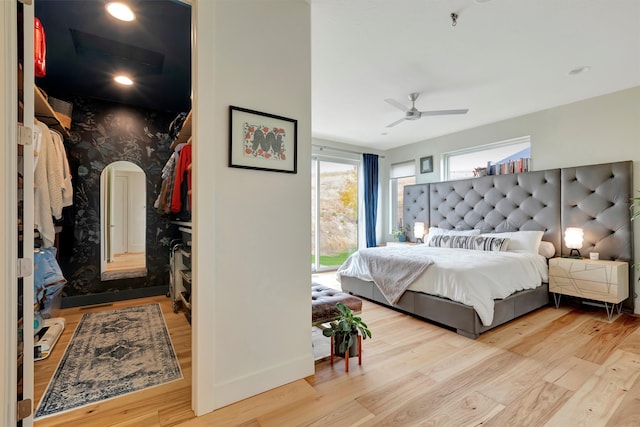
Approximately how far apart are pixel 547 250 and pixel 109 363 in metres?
4.60

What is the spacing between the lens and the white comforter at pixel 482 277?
2590mm

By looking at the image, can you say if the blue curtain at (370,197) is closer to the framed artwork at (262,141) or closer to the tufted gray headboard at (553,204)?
the tufted gray headboard at (553,204)

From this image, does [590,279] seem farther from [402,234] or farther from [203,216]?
[203,216]

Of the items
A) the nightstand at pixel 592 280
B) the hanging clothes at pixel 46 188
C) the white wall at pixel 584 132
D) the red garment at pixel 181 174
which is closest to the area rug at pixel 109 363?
the hanging clothes at pixel 46 188

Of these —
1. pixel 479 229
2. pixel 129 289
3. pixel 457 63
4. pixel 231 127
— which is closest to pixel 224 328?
pixel 231 127

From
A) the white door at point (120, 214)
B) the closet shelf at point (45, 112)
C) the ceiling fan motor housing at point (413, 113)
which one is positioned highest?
the ceiling fan motor housing at point (413, 113)

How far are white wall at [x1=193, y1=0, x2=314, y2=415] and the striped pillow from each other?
2801 mm

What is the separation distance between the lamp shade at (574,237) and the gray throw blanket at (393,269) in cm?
167

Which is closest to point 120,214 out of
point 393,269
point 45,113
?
point 45,113

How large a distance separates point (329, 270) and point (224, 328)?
4.09 m

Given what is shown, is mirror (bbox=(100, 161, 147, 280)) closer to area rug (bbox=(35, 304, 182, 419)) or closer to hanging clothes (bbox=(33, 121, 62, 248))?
area rug (bbox=(35, 304, 182, 419))

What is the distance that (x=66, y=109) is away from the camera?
2926 mm

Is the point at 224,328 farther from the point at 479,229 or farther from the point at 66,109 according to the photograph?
the point at 479,229

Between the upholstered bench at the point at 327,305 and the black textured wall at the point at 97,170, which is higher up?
the black textured wall at the point at 97,170
